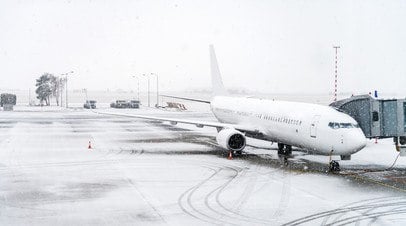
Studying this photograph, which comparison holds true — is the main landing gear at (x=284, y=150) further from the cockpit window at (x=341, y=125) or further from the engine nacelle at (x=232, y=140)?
the cockpit window at (x=341, y=125)

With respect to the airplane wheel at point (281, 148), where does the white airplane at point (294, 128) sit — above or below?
above

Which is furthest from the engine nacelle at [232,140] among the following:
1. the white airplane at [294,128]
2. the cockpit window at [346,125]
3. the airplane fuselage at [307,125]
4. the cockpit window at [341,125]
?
the cockpit window at [346,125]

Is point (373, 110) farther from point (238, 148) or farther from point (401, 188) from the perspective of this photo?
point (238, 148)

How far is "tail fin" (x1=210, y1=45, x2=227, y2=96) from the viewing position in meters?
49.4

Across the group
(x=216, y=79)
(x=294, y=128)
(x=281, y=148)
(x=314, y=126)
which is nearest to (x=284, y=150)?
(x=281, y=148)

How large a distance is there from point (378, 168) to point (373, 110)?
3.64 metres

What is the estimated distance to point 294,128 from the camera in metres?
28.4

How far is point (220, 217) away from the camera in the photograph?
17.0m

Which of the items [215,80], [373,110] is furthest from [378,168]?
[215,80]

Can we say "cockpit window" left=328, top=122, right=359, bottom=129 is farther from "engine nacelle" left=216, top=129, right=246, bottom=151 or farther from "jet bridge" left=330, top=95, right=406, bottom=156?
"engine nacelle" left=216, top=129, right=246, bottom=151

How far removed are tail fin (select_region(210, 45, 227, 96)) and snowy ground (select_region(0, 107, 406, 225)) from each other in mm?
13918

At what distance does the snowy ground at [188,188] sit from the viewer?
56.0ft

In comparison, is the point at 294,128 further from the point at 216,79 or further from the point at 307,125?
the point at 216,79

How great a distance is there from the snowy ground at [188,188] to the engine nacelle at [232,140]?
1030 mm
